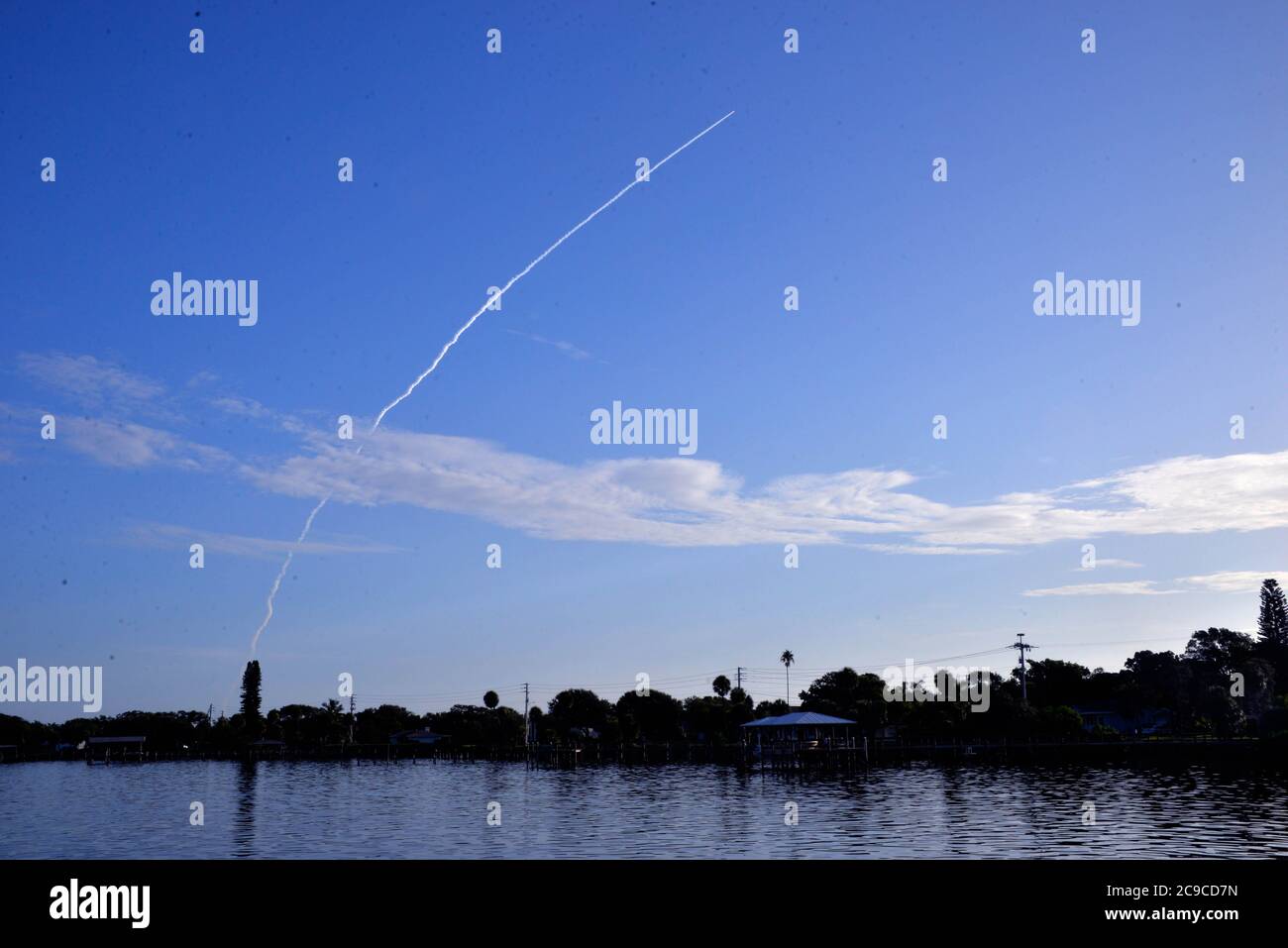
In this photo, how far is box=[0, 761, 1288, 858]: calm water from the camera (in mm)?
43375

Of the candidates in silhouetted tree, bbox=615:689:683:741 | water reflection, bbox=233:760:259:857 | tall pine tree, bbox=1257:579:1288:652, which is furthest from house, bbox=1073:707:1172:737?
water reflection, bbox=233:760:259:857

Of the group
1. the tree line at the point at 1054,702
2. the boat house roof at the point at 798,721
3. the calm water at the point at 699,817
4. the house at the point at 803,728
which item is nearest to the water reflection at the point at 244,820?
the calm water at the point at 699,817

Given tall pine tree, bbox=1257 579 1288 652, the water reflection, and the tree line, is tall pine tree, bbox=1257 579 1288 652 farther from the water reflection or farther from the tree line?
the water reflection

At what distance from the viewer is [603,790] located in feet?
273

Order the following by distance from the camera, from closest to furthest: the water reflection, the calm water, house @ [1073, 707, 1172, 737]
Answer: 1. the calm water
2. the water reflection
3. house @ [1073, 707, 1172, 737]

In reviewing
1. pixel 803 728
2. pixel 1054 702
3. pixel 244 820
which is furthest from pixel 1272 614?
pixel 244 820

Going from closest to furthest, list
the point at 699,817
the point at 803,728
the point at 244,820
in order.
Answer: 1. the point at 699,817
2. the point at 244,820
3. the point at 803,728

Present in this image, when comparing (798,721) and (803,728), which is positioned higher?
(798,721)

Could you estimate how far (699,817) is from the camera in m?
57.2

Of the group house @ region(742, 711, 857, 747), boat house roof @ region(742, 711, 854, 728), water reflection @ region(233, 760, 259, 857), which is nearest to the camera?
water reflection @ region(233, 760, 259, 857)

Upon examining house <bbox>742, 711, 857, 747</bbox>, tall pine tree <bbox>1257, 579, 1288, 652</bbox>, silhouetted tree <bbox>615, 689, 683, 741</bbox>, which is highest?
tall pine tree <bbox>1257, 579, 1288, 652</bbox>

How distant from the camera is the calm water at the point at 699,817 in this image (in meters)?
43.4

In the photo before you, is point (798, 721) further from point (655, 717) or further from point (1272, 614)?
point (1272, 614)

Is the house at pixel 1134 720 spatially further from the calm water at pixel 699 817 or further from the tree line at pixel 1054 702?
the calm water at pixel 699 817
